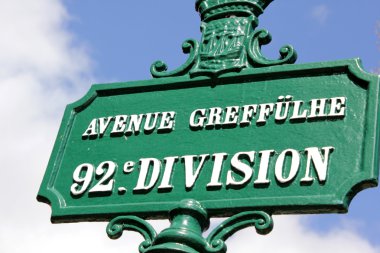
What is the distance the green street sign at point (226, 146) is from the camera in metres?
3.39

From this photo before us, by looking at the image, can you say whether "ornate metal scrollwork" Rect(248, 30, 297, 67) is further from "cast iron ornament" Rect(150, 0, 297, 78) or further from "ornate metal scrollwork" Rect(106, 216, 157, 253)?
"ornate metal scrollwork" Rect(106, 216, 157, 253)

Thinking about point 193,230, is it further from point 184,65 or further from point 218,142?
point 184,65

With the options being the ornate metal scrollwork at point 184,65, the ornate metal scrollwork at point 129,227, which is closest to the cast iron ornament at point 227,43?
the ornate metal scrollwork at point 184,65

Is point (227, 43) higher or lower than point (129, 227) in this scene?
higher

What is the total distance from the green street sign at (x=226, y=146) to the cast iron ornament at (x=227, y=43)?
0.23 feet

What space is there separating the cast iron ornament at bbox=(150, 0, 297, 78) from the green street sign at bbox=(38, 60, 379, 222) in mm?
70

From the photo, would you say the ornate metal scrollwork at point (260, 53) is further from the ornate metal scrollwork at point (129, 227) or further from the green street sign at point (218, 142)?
the ornate metal scrollwork at point (129, 227)

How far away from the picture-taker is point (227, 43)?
4.08 m

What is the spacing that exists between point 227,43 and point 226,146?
26.0 inches

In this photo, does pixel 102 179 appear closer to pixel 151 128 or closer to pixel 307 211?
pixel 151 128

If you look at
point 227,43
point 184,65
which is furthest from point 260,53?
point 184,65

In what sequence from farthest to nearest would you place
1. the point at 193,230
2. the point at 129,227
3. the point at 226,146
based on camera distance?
1. the point at 226,146
2. the point at 129,227
3. the point at 193,230

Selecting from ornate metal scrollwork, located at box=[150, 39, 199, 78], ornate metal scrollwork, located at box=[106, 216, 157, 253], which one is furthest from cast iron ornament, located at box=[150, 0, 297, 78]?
ornate metal scrollwork, located at box=[106, 216, 157, 253]

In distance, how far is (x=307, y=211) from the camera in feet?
10.8
